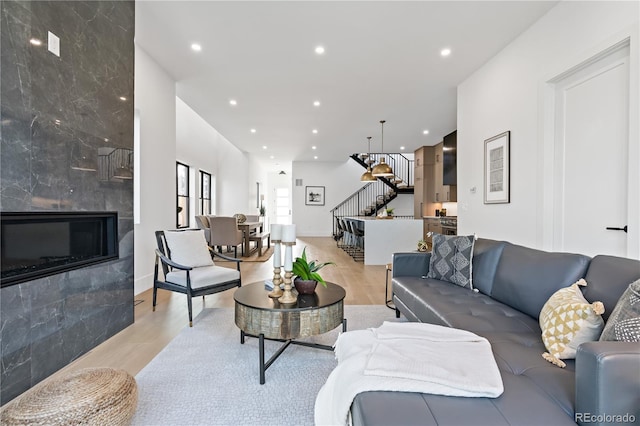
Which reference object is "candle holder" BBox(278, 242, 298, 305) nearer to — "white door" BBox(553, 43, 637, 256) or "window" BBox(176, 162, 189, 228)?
"white door" BBox(553, 43, 637, 256)

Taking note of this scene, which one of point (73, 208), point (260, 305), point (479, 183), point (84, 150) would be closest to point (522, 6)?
point (479, 183)

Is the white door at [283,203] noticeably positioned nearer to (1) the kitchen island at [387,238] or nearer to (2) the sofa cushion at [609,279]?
(1) the kitchen island at [387,238]

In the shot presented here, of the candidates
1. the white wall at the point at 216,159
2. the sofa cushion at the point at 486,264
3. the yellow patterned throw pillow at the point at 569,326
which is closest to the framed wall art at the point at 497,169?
the sofa cushion at the point at 486,264

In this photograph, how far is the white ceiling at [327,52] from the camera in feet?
10.1

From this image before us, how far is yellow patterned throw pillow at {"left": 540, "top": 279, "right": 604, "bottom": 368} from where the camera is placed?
1.43 metres

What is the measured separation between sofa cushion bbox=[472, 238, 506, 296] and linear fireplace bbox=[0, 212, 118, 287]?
3387 millimetres

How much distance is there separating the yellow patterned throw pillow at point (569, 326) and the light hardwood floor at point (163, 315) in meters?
2.31

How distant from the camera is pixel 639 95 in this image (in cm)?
216

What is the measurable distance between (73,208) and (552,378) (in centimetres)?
326

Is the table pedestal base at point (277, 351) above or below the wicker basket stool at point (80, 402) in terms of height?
below

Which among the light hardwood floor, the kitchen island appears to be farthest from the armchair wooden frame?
the kitchen island

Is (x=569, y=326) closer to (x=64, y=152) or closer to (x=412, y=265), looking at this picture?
(x=412, y=265)

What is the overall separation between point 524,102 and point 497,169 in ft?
2.73

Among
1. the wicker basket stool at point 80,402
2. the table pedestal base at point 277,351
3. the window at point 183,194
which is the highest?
the window at point 183,194
